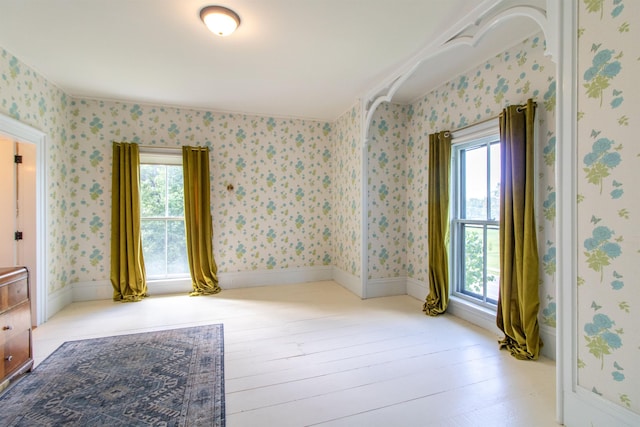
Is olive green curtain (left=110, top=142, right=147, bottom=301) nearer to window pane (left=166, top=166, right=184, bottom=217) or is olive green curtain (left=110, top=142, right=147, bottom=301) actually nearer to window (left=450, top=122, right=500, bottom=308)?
window pane (left=166, top=166, right=184, bottom=217)

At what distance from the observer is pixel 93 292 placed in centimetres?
416

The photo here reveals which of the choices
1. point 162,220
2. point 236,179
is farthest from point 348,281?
point 162,220

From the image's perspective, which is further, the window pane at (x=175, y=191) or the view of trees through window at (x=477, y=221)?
the window pane at (x=175, y=191)

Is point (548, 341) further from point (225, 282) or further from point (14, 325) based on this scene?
point (14, 325)

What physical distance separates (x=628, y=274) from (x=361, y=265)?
294cm

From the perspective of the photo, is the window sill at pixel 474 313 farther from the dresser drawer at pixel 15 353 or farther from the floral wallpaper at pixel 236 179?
the dresser drawer at pixel 15 353

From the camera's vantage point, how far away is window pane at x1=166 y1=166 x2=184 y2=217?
4.52 m

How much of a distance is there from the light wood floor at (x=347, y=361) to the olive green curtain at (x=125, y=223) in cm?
30

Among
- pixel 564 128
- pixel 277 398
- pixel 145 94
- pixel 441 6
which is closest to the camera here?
pixel 564 128

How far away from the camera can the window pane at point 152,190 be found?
4410 millimetres

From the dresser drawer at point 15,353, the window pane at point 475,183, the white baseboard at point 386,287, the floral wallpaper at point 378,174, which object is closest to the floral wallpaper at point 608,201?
the floral wallpaper at point 378,174

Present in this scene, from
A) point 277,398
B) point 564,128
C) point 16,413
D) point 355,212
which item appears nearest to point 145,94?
point 355,212

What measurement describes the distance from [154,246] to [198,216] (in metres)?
0.82

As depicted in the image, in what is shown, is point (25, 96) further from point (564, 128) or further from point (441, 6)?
point (564, 128)
